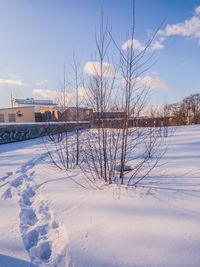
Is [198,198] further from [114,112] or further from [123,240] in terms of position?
[114,112]

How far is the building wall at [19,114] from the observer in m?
22.8

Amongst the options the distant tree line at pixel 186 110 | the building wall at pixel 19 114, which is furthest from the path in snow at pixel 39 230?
the distant tree line at pixel 186 110

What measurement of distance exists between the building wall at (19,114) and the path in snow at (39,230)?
23.0m

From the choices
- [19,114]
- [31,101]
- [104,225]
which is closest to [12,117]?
[19,114]

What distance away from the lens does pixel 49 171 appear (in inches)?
142

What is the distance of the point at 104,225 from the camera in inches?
61.5

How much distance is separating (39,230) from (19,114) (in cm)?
2539

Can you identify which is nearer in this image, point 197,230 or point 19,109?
point 197,230

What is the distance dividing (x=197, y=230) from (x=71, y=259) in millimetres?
1285

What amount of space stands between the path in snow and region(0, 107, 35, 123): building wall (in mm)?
22976

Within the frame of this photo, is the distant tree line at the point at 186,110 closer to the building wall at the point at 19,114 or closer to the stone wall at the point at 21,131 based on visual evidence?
the stone wall at the point at 21,131

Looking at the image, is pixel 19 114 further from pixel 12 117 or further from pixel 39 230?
pixel 39 230

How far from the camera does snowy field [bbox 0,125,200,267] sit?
3.96ft

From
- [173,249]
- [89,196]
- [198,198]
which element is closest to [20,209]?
[89,196]
